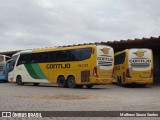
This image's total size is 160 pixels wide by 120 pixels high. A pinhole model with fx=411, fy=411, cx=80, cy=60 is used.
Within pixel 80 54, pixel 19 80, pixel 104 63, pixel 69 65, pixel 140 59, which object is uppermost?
pixel 80 54

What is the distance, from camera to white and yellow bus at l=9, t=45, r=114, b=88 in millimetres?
25062

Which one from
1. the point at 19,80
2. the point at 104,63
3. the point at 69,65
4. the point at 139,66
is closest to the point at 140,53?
the point at 139,66

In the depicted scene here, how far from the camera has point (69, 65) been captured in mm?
26453

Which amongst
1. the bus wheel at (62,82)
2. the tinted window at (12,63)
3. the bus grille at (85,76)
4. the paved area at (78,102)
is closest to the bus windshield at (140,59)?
the bus grille at (85,76)

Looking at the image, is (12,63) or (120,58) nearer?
(120,58)

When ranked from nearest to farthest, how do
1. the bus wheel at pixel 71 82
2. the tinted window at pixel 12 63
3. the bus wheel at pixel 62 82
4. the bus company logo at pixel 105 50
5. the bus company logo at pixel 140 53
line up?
the bus company logo at pixel 105 50 → the bus wheel at pixel 71 82 → the bus wheel at pixel 62 82 → the bus company logo at pixel 140 53 → the tinted window at pixel 12 63

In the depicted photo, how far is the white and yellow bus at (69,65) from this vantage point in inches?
987

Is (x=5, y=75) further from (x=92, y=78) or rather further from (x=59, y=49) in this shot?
(x=92, y=78)

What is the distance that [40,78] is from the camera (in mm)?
29297

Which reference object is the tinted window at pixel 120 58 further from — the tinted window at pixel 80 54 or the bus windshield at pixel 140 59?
the tinted window at pixel 80 54

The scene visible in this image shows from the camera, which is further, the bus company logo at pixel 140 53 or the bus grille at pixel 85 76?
the bus company logo at pixel 140 53

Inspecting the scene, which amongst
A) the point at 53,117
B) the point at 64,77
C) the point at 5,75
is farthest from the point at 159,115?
the point at 5,75

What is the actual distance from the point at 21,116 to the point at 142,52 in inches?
716

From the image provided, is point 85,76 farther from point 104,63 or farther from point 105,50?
point 105,50
